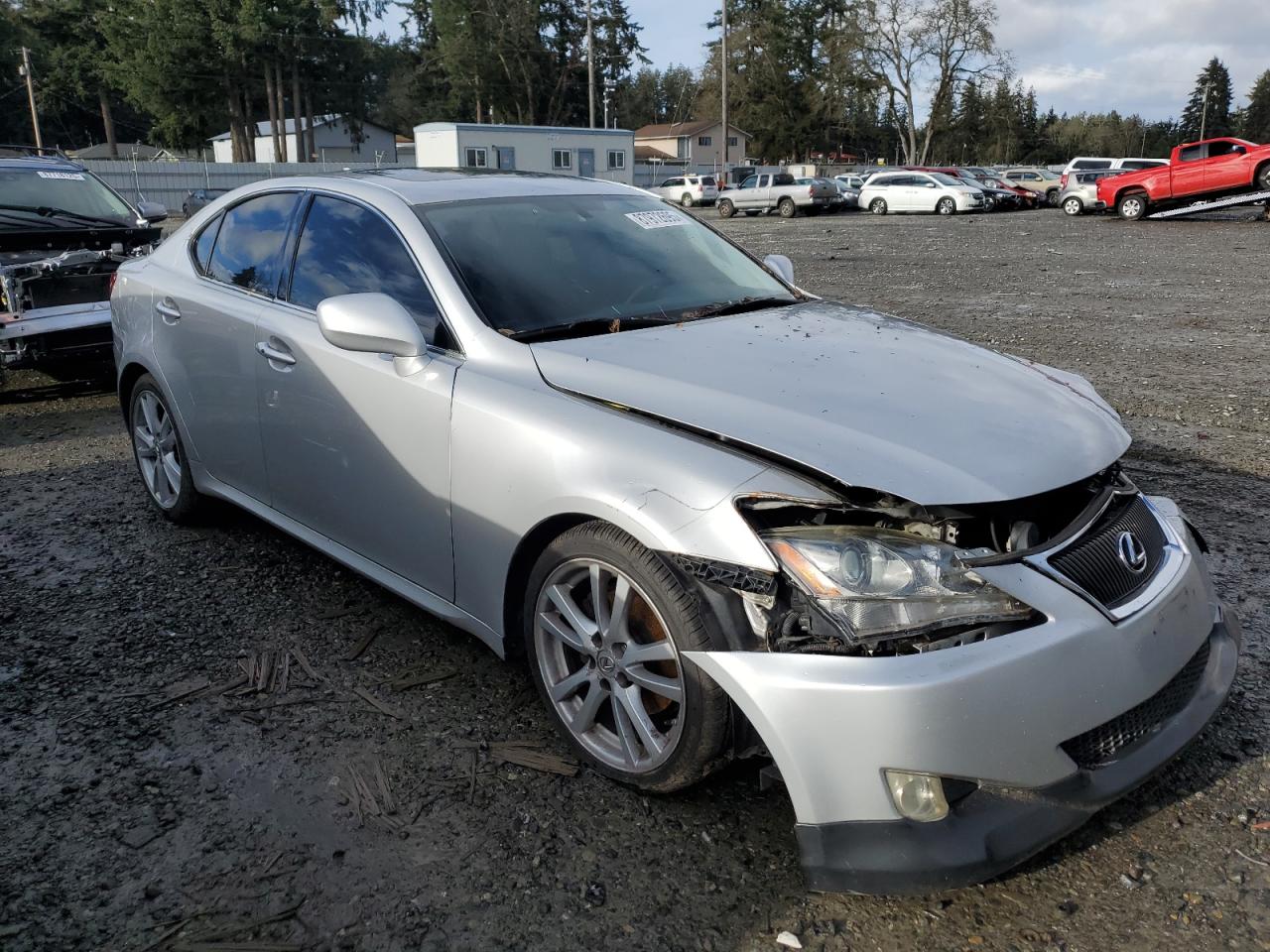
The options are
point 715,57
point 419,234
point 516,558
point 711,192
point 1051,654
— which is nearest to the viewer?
point 1051,654

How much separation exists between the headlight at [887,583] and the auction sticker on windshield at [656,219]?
200 centimetres

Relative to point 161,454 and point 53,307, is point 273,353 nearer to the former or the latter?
point 161,454

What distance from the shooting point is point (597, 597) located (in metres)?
2.67

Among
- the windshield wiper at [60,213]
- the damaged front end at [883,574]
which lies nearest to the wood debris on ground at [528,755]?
the damaged front end at [883,574]

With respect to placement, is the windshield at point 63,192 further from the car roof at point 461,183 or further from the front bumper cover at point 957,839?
the front bumper cover at point 957,839

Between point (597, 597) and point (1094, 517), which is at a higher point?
point (1094, 517)

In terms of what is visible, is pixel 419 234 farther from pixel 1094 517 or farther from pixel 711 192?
pixel 711 192

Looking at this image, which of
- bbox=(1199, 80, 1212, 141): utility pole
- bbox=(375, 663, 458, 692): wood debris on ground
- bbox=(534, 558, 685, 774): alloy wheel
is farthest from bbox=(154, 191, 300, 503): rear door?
bbox=(1199, 80, 1212, 141): utility pole

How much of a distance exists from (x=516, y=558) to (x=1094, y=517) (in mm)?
1529

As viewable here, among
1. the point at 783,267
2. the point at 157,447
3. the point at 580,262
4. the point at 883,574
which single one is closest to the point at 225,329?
the point at 157,447

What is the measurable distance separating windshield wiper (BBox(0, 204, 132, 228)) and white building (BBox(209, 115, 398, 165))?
58876 mm

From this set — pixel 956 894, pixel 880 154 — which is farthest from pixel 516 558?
pixel 880 154

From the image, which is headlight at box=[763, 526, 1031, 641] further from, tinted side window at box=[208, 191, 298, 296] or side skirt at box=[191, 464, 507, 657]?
tinted side window at box=[208, 191, 298, 296]

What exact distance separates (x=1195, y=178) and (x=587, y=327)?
996 inches
